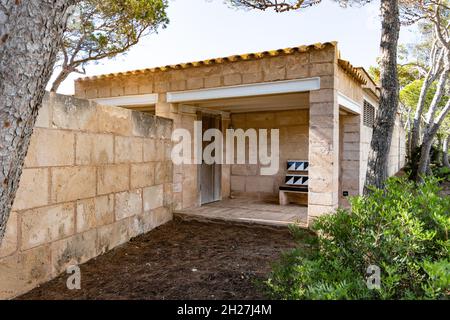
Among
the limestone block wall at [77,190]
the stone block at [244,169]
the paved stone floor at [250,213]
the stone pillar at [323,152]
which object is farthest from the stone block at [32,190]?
the stone block at [244,169]

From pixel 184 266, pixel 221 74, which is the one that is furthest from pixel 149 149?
pixel 184 266

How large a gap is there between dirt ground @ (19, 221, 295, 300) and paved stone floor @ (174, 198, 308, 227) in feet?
0.73

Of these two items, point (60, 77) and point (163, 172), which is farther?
point (60, 77)

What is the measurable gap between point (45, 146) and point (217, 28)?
24.3 feet

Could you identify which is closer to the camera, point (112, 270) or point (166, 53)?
point (112, 270)

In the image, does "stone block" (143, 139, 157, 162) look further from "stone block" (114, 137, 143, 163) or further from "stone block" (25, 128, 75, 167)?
"stone block" (25, 128, 75, 167)

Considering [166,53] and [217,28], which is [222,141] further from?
[166,53]

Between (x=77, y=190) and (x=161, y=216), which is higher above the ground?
(x=77, y=190)

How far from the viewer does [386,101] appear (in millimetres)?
5234

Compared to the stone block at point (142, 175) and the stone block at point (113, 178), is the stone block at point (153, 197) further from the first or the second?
the stone block at point (113, 178)

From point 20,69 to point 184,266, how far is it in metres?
3.73

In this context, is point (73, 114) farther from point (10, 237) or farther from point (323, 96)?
point (323, 96)

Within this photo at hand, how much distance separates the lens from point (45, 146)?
4.00m
